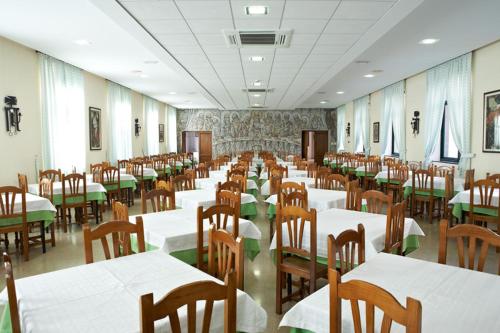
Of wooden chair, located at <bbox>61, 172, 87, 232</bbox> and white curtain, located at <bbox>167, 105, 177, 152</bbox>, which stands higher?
white curtain, located at <bbox>167, 105, 177, 152</bbox>

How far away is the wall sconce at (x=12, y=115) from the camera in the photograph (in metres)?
6.96

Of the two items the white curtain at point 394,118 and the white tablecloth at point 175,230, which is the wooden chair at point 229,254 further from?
the white curtain at point 394,118

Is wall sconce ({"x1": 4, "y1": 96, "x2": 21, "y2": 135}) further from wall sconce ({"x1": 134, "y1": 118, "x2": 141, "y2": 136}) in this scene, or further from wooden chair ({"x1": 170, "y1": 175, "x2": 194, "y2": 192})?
wall sconce ({"x1": 134, "y1": 118, "x2": 141, "y2": 136})

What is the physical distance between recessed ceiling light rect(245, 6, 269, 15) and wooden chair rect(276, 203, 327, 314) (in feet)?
8.60

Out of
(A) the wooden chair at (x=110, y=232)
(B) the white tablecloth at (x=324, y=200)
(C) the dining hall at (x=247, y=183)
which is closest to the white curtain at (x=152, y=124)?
(C) the dining hall at (x=247, y=183)

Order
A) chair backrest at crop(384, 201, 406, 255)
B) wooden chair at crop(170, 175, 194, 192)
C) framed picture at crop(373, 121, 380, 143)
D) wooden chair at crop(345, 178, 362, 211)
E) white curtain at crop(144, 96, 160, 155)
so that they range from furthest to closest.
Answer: white curtain at crop(144, 96, 160, 155) → framed picture at crop(373, 121, 380, 143) → wooden chair at crop(170, 175, 194, 192) → wooden chair at crop(345, 178, 362, 211) → chair backrest at crop(384, 201, 406, 255)

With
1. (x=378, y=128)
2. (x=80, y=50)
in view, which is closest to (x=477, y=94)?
(x=378, y=128)

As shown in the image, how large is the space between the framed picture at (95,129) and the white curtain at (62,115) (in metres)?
→ 0.47

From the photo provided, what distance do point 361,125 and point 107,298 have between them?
15.3 meters

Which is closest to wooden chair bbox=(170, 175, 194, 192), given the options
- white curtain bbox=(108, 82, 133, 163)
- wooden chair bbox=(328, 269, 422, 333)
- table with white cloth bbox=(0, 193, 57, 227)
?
table with white cloth bbox=(0, 193, 57, 227)

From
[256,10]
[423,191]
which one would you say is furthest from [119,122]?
[423,191]

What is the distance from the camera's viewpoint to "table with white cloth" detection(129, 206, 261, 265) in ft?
10.6

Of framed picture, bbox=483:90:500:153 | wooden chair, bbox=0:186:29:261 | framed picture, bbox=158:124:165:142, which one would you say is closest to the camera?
wooden chair, bbox=0:186:29:261

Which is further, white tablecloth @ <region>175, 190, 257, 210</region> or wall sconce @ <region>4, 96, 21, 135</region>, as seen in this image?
wall sconce @ <region>4, 96, 21, 135</region>
